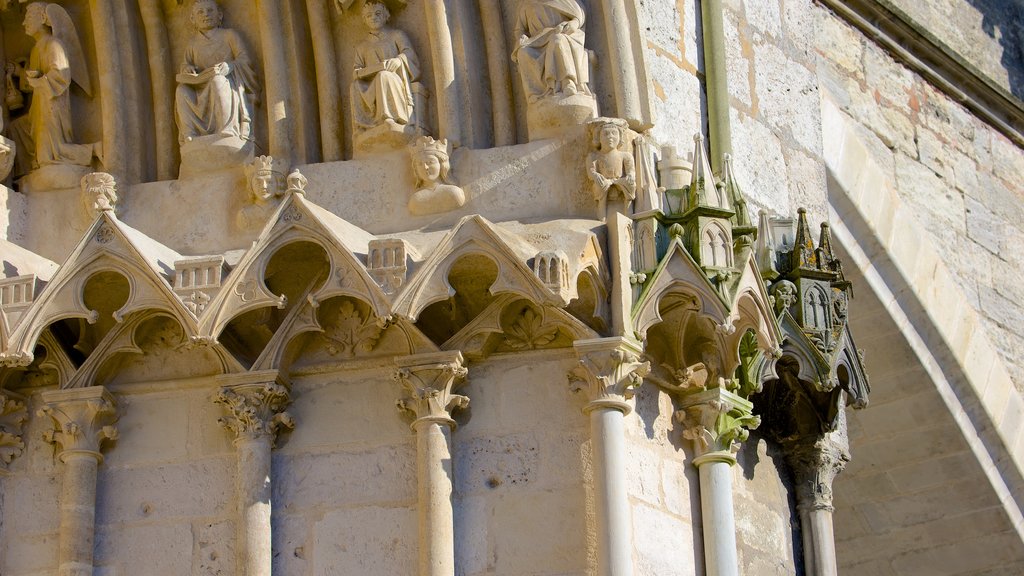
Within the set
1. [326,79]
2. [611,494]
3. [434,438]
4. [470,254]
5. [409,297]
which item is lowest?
[611,494]

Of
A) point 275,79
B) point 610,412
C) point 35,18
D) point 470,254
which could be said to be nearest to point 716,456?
point 610,412

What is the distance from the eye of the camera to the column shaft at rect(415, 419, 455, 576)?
6238 millimetres

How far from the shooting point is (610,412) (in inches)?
250

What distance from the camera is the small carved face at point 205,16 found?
23.4 ft

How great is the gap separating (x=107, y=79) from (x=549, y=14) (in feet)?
5.32

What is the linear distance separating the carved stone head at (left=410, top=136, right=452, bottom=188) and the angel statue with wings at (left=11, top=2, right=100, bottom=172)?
1241mm

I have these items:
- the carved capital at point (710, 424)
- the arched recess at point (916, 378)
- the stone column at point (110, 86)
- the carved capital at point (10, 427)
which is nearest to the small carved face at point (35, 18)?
the stone column at point (110, 86)

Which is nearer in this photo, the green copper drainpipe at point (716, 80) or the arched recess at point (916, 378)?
the green copper drainpipe at point (716, 80)

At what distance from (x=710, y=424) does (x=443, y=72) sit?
58.7 inches

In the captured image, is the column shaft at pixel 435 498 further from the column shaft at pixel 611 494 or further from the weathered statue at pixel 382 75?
the weathered statue at pixel 382 75

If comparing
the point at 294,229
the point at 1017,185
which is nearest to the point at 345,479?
the point at 294,229

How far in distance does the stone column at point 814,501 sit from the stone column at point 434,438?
152 cm

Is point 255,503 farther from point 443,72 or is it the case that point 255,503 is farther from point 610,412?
point 443,72

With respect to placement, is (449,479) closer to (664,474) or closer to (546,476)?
(546,476)
